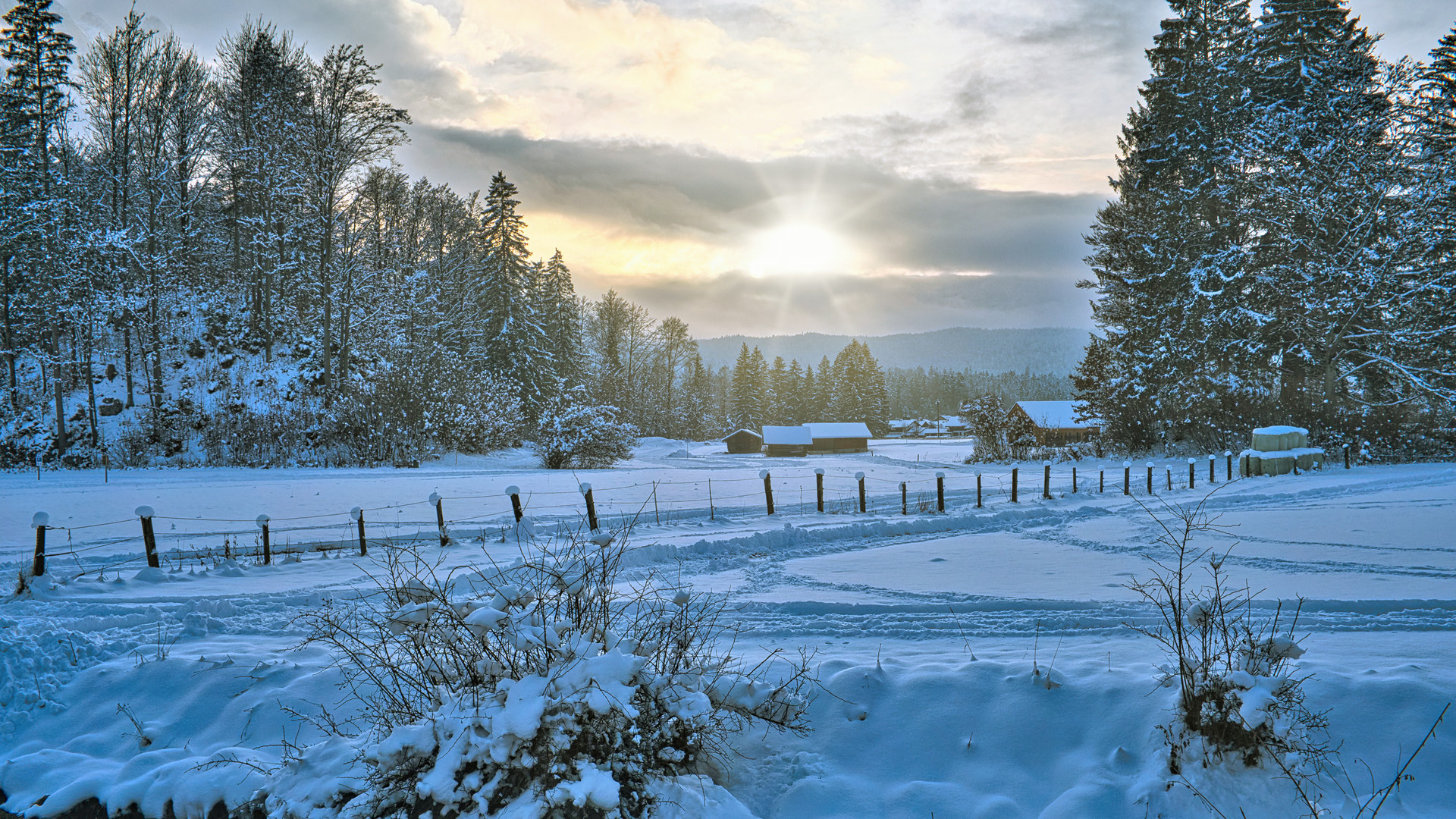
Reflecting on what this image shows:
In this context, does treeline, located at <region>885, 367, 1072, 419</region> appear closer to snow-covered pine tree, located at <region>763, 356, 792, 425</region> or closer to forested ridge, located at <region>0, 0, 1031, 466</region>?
snow-covered pine tree, located at <region>763, 356, 792, 425</region>

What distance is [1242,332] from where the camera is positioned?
2812 cm

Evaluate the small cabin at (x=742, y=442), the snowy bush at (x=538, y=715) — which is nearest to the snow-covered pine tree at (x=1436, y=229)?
the snowy bush at (x=538, y=715)

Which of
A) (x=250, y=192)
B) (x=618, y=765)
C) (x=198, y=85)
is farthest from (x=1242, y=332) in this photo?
(x=198, y=85)

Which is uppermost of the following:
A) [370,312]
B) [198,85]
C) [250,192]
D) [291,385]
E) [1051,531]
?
[198,85]

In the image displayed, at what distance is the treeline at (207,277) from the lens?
80.6ft

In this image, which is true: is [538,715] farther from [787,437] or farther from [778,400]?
[778,400]

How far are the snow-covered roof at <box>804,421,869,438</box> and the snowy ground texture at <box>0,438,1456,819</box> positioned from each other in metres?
44.1

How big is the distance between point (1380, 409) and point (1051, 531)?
23.0 meters

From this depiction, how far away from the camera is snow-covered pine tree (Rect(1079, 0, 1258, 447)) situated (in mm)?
28547

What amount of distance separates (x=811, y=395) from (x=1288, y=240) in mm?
55537

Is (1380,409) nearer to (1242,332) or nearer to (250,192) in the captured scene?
(1242,332)

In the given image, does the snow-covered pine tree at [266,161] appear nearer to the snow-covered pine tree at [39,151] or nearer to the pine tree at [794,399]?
the snow-covered pine tree at [39,151]

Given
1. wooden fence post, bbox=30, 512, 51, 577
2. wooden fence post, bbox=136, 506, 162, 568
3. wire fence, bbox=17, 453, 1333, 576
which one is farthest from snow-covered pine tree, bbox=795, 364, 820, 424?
wooden fence post, bbox=30, 512, 51, 577

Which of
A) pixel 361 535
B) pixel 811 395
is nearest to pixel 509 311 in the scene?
pixel 361 535
